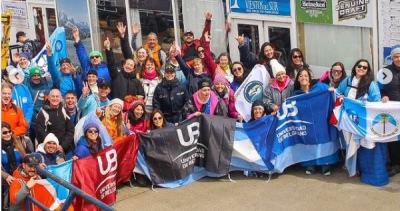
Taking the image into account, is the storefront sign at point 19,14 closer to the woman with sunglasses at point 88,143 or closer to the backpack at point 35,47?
the backpack at point 35,47

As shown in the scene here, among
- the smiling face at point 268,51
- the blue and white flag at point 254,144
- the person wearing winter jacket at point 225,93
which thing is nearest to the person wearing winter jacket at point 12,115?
the person wearing winter jacket at point 225,93

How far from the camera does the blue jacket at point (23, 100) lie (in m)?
9.34

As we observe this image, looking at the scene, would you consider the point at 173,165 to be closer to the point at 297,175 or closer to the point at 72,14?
the point at 297,175

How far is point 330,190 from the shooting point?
8398 mm

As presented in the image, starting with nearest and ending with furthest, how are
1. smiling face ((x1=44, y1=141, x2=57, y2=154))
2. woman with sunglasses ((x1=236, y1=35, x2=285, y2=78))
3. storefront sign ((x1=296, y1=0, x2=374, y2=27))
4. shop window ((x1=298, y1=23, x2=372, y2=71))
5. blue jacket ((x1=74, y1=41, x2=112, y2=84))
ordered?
1. smiling face ((x1=44, y1=141, x2=57, y2=154))
2. woman with sunglasses ((x1=236, y1=35, x2=285, y2=78))
3. blue jacket ((x1=74, y1=41, x2=112, y2=84))
4. storefront sign ((x1=296, y1=0, x2=374, y2=27))
5. shop window ((x1=298, y1=23, x2=372, y2=71))

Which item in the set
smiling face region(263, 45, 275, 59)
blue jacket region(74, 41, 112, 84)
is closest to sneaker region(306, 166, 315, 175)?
smiling face region(263, 45, 275, 59)

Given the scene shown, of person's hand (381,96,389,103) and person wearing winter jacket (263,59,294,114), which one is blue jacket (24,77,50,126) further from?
person's hand (381,96,389,103)

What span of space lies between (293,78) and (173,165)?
2.19 meters

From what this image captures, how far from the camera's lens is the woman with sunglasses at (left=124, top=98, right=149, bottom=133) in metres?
8.60

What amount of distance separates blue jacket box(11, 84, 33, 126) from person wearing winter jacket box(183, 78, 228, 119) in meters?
2.35

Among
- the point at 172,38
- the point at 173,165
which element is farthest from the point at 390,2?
the point at 172,38

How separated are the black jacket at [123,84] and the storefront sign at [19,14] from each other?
29.2 feet

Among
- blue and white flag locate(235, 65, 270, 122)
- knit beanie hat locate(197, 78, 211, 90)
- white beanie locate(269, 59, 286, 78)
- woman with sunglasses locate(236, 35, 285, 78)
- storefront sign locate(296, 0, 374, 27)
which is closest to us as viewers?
knit beanie hat locate(197, 78, 211, 90)

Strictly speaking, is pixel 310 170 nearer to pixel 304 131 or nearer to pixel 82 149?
pixel 304 131
